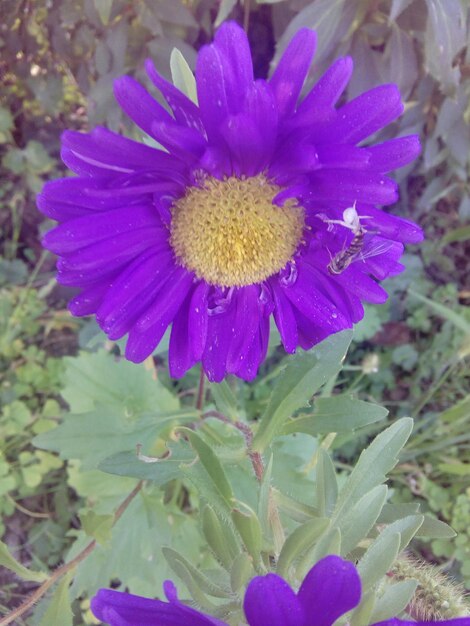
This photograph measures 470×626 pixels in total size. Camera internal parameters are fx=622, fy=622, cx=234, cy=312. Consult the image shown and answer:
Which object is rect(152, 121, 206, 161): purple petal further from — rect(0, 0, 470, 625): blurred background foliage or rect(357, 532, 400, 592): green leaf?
rect(0, 0, 470, 625): blurred background foliage

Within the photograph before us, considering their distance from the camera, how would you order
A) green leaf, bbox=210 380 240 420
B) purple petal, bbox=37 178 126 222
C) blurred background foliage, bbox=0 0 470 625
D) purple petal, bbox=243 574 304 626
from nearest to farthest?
purple petal, bbox=243 574 304 626 → purple petal, bbox=37 178 126 222 → green leaf, bbox=210 380 240 420 → blurred background foliage, bbox=0 0 470 625

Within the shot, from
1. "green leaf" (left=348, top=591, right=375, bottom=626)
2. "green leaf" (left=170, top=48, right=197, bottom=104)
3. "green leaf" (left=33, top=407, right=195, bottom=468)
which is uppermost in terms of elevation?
"green leaf" (left=170, top=48, right=197, bottom=104)

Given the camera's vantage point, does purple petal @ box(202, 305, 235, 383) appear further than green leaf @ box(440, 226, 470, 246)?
No

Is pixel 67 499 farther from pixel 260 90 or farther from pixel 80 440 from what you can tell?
pixel 260 90

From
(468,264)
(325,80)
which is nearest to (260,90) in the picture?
(325,80)

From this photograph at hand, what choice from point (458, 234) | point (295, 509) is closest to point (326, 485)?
point (295, 509)

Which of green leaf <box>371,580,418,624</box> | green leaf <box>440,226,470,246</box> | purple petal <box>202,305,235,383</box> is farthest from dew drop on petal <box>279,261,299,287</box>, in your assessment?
green leaf <box>440,226,470,246</box>
